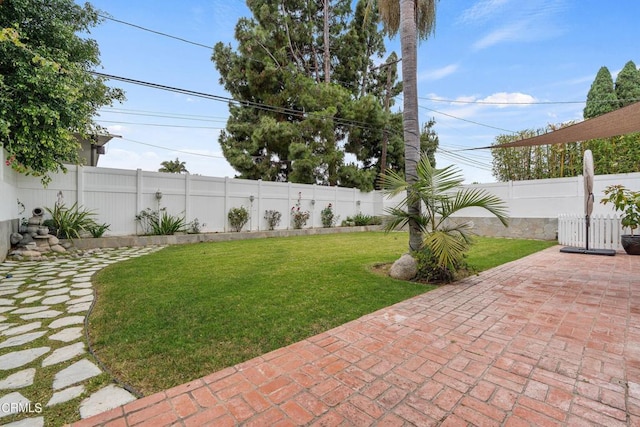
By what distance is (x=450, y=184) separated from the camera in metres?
4.53

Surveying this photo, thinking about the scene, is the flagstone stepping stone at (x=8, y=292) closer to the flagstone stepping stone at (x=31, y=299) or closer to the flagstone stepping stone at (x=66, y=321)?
the flagstone stepping stone at (x=31, y=299)

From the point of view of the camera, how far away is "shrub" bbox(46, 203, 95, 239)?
7.02m

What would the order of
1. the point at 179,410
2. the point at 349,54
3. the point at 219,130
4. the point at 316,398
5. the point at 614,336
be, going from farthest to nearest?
the point at 349,54, the point at 219,130, the point at 614,336, the point at 316,398, the point at 179,410

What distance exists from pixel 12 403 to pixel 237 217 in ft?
28.8

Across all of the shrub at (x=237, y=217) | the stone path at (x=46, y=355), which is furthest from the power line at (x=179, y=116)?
the stone path at (x=46, y=355)

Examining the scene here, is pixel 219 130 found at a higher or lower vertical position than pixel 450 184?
higher

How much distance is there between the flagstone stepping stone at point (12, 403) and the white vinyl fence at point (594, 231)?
1127 cm

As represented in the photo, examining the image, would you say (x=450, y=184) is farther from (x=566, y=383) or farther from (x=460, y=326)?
(x=566, y=383)

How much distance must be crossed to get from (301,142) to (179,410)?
1315cm

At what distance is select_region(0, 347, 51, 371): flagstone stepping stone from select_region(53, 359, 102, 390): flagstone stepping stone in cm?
41

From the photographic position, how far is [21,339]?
2498 mm

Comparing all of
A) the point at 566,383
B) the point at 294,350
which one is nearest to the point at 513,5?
the point at 566,383

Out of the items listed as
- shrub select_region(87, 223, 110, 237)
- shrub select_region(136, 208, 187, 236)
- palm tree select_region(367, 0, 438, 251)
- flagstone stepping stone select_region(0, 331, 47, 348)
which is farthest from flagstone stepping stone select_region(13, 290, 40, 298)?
palm tree select_region(367, 0, 438, 251)

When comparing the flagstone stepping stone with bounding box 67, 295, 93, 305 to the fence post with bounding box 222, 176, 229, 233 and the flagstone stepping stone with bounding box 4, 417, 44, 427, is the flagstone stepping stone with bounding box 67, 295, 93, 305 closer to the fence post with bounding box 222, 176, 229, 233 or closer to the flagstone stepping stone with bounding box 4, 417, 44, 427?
the flagstone stepping stone with bounding box 4, 417, 44, 427
